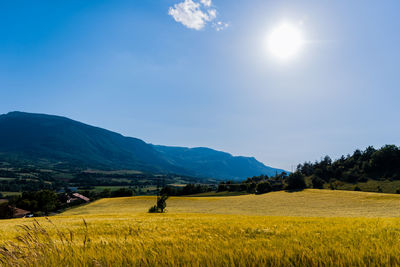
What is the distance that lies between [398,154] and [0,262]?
573ft

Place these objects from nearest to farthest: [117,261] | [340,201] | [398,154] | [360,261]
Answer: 1. [360,261]
2. [117,261]
3. [340,201]
4. [398,154]

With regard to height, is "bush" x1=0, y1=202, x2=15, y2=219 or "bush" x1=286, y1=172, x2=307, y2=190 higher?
"bush" x1=286, y1=172, x2=307, y2=190

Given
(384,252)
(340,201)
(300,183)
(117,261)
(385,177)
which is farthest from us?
(385,177)

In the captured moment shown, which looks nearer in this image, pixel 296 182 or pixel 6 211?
pixel 6 211

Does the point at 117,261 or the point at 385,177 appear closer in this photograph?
the point at 117,261

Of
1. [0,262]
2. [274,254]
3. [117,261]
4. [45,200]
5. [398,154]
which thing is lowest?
[45,200]

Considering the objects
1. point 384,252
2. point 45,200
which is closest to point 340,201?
point 384,252

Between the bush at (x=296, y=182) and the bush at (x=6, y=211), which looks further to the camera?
the bush at (x=296, y=182)

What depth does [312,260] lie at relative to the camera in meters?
2.44

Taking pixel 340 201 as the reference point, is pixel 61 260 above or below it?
above

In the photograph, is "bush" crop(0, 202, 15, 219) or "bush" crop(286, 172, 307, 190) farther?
"bush" crop(286, 172, 307, 190)

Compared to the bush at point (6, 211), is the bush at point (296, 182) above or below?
above

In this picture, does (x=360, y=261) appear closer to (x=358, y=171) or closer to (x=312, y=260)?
(x=312, y=260)

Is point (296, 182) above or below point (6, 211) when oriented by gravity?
above
